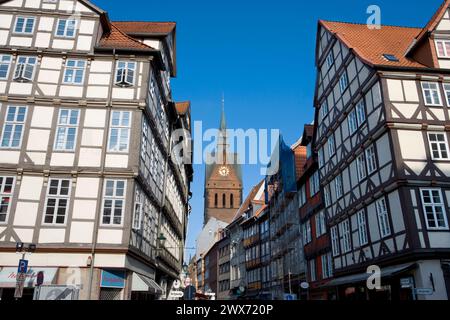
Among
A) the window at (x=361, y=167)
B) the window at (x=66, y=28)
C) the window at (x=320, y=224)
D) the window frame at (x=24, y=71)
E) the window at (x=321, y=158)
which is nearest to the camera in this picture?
the window frame at (x=24, y=71)

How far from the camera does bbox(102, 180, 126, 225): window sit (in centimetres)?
1691

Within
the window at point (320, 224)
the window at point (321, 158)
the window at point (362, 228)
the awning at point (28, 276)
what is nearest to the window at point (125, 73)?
the awning at point (28, 276)

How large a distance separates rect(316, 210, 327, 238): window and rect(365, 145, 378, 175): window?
8150 mm

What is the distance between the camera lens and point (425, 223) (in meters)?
15.9

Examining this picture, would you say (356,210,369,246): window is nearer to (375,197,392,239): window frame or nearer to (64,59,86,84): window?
(375,197,392,239): window frame

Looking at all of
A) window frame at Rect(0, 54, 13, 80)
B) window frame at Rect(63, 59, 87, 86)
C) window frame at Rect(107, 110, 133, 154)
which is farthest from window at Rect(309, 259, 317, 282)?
window frame at Rect(0, 54, 13, 80)

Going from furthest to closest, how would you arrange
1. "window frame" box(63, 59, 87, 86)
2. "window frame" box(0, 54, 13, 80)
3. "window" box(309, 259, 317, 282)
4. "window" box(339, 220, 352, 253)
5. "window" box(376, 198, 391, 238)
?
"window" box(309, 259, 317, 282) → "window" box(339, 220, 352, 253) → "window frame" box(63, 59, 87, 86) → "window frame" box(0, 54, 13, 80) → "window" box(376, 198, 391, 238)

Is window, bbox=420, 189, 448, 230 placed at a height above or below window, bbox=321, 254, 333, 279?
above

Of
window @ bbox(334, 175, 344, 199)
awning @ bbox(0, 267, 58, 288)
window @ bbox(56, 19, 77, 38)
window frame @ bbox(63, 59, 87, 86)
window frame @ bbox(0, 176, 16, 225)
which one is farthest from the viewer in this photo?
window @ bbox(334, 175, 344, 199)

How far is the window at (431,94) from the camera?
60.6 feet

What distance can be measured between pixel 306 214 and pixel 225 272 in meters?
39.3

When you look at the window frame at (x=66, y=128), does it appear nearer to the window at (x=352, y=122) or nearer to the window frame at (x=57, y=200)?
the window frame at (x=57, y=200)

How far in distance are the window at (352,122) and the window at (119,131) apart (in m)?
11.7

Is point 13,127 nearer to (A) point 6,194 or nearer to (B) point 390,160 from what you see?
(A) point 6,194
